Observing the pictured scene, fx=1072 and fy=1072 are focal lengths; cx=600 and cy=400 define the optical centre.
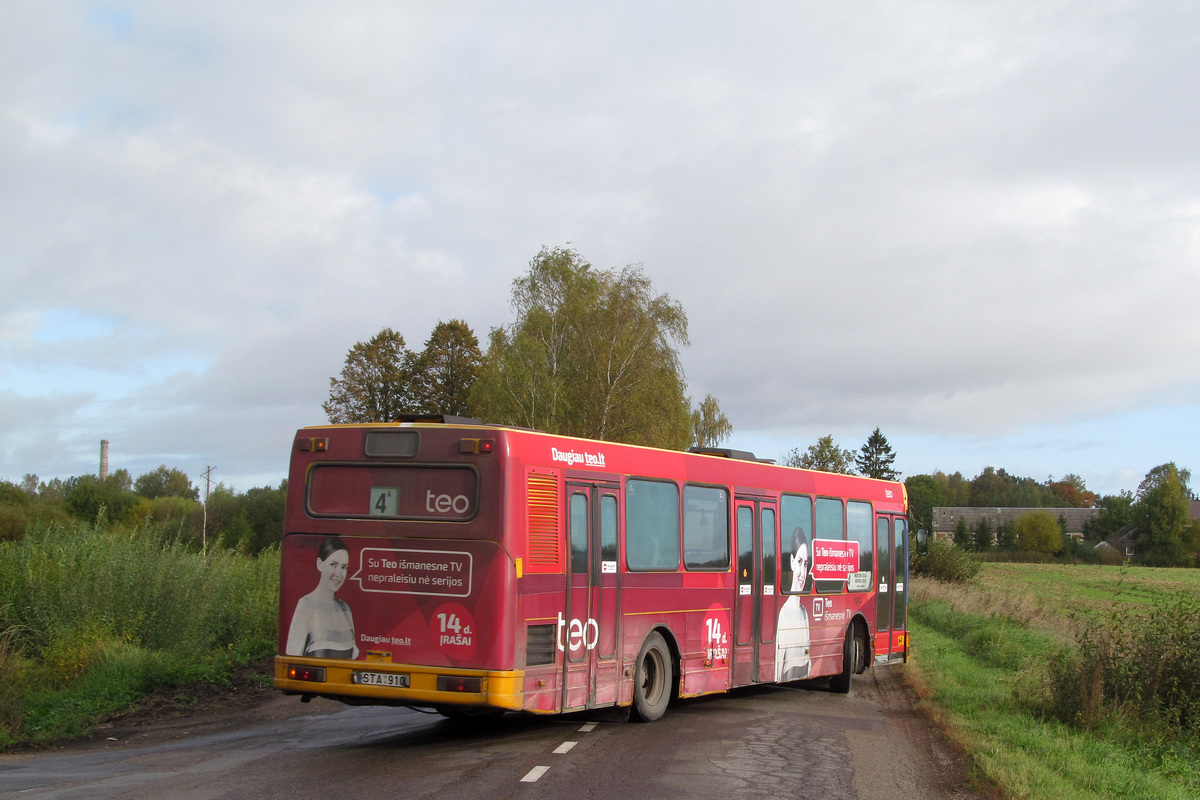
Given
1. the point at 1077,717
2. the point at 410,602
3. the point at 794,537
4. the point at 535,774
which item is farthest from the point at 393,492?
the point at 1077,717

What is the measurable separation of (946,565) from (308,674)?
37.9 m

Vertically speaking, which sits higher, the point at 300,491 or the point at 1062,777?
the point at 300,491

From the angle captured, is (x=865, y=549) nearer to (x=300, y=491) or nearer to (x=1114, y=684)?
(x=1114, y=684)

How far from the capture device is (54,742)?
35.4ft

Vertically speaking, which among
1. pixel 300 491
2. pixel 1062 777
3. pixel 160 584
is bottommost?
pixel 1062 777

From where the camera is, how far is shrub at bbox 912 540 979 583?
4309 centimetres

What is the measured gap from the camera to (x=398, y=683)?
369 inches

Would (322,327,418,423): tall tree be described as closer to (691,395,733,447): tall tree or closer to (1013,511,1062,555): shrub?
(691,395,733,447): tall tree

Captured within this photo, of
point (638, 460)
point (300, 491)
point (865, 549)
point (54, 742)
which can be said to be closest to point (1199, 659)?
point (865, 549)

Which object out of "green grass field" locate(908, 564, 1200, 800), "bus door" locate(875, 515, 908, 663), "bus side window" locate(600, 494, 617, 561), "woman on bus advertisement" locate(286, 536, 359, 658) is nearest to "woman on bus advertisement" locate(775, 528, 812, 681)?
"green grass field" locate(908, 564, 1200, 800)

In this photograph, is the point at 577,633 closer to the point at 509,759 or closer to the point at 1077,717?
the point at 509,759

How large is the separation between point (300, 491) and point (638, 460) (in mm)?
3580

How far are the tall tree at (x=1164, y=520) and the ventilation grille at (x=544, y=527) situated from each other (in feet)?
372

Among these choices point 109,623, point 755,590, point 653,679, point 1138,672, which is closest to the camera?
point 653,679
